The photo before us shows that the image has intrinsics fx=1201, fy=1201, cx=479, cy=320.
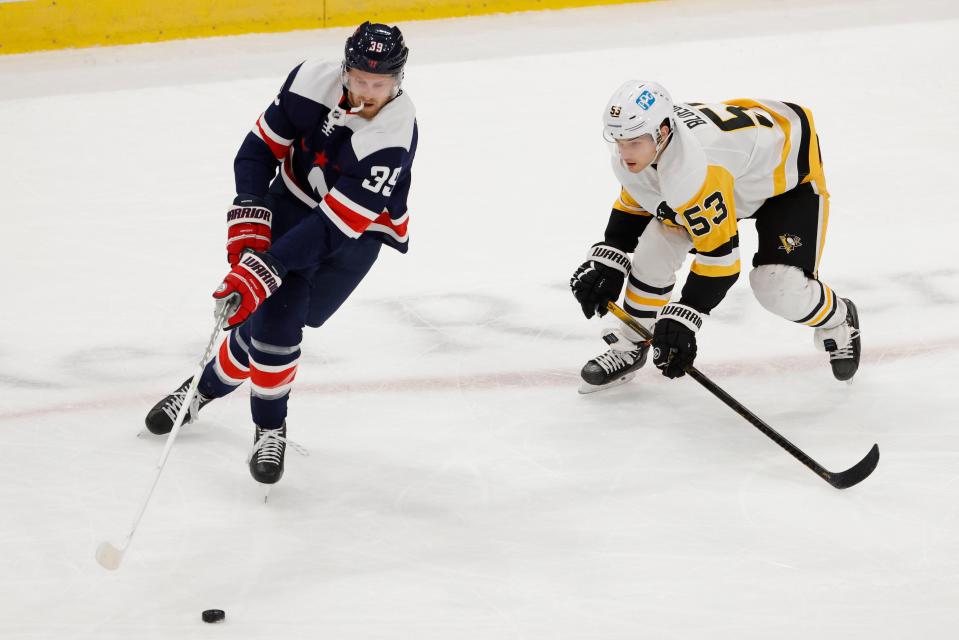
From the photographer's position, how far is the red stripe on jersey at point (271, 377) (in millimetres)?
2861

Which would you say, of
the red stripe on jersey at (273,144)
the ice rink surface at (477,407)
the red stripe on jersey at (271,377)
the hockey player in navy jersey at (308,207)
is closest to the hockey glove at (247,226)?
the hockey player in navy jersey at (308,207)

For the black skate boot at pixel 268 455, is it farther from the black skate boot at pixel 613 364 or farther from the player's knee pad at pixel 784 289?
the player's knee pad at pixel 784 289

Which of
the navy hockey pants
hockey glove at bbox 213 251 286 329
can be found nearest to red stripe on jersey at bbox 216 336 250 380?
the navy hockey pants

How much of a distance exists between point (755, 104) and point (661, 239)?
464 mm

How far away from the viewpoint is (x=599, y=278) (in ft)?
10.9

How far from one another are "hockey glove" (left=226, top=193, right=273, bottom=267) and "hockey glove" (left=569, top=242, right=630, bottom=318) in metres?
0.89

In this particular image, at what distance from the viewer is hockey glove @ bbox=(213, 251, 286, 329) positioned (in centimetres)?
264

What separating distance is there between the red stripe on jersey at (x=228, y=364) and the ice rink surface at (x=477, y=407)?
184 millimetres

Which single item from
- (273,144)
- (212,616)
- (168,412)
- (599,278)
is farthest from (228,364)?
(599,278)

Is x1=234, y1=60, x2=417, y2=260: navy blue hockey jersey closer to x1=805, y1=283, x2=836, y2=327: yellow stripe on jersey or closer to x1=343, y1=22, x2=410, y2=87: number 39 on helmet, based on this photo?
x1=343, y1=22, x2=410, y2=87: number 39 on helmet

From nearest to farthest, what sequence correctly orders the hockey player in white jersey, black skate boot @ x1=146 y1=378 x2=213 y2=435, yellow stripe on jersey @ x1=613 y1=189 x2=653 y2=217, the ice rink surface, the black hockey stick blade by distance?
the ice rink surface, the black hockey stick blade, the hockey player in white jersey, black skate boot @ x1=146 y1=378 x2=213 y2=435, yellow stripe on jersey @ x1=613 y1=189 x2=653 y2=217

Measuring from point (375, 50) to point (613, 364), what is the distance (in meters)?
1.24

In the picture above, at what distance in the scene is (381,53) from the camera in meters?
2.68

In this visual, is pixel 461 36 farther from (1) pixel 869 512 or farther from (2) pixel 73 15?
(1) pixel 869 512
